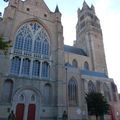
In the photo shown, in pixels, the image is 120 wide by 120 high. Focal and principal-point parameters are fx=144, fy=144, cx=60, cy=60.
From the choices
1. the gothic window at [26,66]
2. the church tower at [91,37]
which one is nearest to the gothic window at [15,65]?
the gothic window at [26,66]

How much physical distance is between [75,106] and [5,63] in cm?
1212

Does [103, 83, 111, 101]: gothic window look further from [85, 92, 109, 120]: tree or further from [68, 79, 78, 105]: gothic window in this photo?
[68, 79, 78, 105]: gothic window

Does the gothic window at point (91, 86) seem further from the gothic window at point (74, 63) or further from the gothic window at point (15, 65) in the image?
the gothic window at point (15, 65)

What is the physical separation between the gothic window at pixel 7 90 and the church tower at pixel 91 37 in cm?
2599

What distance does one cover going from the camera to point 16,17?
22109 mm

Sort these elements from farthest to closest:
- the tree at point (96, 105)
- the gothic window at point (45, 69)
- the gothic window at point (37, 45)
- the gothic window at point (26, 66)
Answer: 1. the gothic window at point (37, 45)
2. the gothic window at point (45, 69)
3. the tree at point (96, 105)
4. the gothic window at point (26, 66)

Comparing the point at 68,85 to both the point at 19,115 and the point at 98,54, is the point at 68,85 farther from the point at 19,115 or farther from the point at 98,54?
the point at 98,54

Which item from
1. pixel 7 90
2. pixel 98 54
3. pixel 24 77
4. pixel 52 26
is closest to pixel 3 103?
pixel 7 90

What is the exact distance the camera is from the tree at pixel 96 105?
21.1 m

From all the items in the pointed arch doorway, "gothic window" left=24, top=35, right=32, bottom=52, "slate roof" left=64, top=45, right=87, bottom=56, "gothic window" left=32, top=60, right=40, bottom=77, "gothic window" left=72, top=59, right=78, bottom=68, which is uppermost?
"slate roof" left=64, top=45, right=87, bottom=56

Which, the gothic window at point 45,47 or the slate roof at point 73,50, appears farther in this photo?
the slate roof at point 73,50

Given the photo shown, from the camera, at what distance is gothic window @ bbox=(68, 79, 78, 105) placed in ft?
74.4

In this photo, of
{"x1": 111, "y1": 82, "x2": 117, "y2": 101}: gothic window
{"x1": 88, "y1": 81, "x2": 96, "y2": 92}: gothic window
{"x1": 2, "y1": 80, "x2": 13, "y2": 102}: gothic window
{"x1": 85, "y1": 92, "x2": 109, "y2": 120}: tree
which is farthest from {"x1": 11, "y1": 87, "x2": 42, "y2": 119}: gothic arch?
{"x1": 111, "y1": 82, "x2": 117, "y2": 101}: gothic window

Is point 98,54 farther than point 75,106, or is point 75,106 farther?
point 98,54
